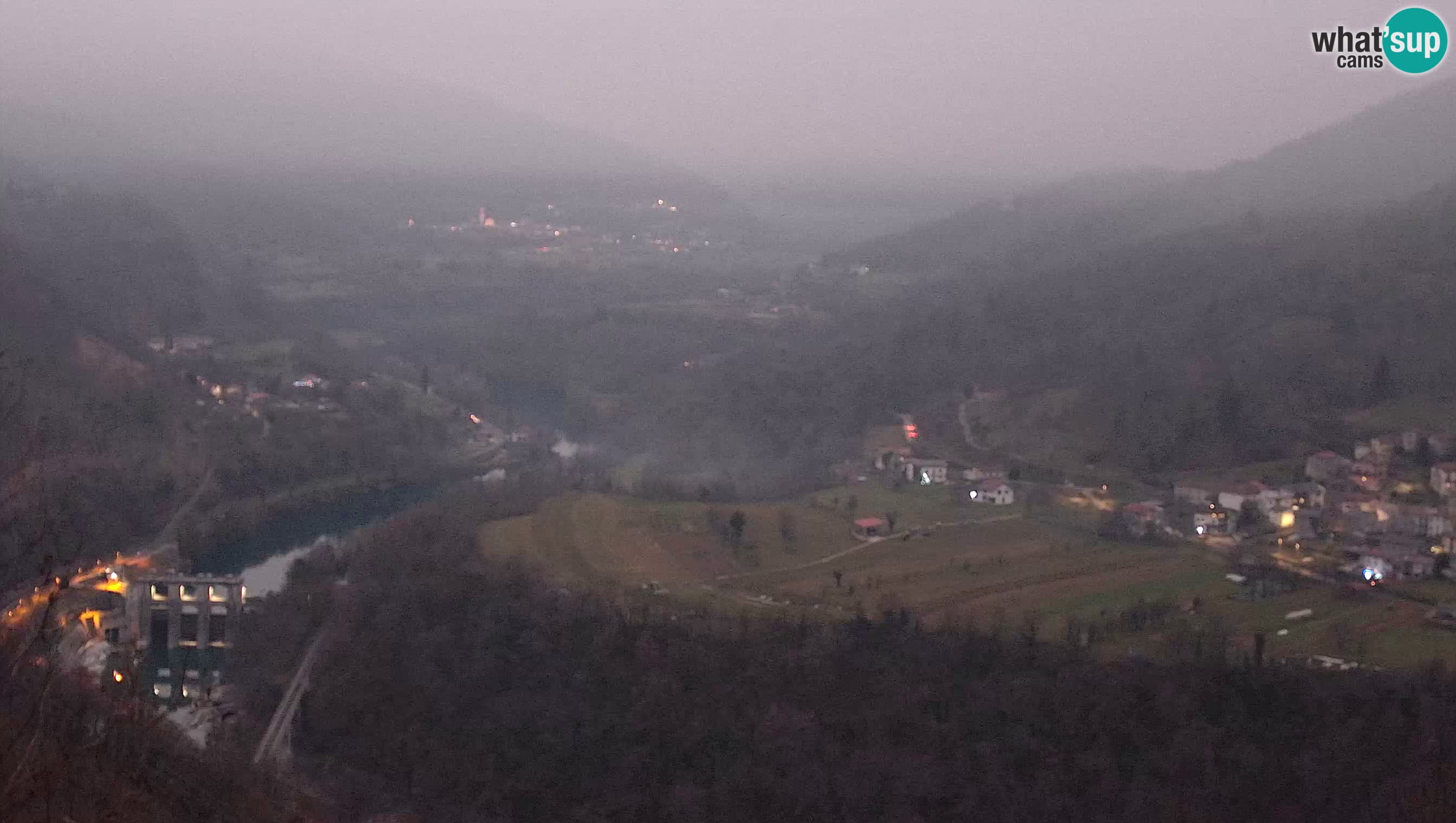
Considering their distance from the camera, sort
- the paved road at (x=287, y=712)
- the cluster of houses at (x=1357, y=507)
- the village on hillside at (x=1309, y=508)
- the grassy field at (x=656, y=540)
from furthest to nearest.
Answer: the grassy field at (x=656, y=540), the cluster of houses at (x=1357, y=507), the village on hillside at (x=1309, y=508), the paved road at (x=287, y=712)

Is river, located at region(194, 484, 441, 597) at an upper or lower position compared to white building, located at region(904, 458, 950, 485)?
lower

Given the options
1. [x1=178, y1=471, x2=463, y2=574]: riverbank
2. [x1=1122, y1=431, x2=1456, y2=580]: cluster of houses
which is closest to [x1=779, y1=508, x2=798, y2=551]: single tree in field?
[x1=1122, y1=431, x2=1456, y2=580]: cluster of houses

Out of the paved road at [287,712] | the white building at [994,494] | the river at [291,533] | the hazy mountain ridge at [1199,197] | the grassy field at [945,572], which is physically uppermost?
the hazy mountain ridge at [1199,197]

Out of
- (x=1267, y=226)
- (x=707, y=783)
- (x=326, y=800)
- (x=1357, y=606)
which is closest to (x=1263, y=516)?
(x=1357, y=606)

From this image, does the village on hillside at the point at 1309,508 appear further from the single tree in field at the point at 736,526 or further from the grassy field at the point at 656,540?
the single tree in field at the point at 736,526

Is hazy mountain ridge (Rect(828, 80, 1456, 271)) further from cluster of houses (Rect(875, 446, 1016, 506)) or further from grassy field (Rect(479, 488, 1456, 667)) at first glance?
grassy field (Rect(479, 488, 1456, 667))

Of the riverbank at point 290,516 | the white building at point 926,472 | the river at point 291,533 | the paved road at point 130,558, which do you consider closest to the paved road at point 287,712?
the paved road at point 130,558

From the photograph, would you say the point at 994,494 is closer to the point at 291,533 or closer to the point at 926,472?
the point at 926,472

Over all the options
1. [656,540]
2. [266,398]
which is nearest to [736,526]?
[656,540]
